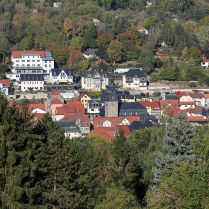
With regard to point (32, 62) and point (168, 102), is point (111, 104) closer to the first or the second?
point (168, 102)

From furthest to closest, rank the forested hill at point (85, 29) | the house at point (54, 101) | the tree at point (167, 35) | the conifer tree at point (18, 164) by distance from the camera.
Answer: the tree at point (167, 35), the forested hill at point (85, 29), the house at point (54, 101), the conifer tree at point (18, 164)

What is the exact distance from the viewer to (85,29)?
6012 centimetres

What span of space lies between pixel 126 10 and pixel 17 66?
28297mm

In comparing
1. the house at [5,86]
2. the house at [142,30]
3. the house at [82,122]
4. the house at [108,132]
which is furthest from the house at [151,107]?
the house at [142,30]

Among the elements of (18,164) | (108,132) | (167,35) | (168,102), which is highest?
(167,35)

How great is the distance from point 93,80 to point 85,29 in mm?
11844

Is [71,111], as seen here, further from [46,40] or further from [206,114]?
[46,40]

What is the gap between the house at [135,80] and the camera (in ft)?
171

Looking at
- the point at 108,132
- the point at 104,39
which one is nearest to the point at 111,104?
the point at 108,132

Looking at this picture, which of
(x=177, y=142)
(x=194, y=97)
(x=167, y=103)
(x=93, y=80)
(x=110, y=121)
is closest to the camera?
(x=177, y=142)

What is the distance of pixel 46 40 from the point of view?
191 ft

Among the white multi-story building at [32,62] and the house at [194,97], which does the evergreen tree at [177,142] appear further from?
the white multi-story building at [32,62]

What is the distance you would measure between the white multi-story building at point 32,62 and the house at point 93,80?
5061 millimetres

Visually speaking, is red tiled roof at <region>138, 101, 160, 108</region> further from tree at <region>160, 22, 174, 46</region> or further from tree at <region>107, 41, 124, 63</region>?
tree at <region>160, 22, 174, 46</region>
